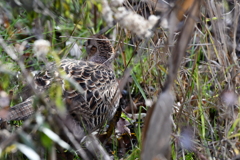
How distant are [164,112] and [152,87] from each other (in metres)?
2.06

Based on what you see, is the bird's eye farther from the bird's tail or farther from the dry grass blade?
the dry grass blade

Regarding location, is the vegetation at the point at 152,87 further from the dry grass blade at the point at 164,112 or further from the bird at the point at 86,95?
the bird at the point at 86,95

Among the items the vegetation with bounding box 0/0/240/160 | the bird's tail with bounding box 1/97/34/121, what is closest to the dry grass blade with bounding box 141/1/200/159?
the vegetation with bounding box 0/0/240/160

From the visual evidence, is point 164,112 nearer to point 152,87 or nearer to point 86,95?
point 86,95

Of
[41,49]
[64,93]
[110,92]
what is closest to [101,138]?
[110,92]

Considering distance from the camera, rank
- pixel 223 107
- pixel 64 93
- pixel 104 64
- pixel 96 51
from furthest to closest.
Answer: pixel 96 51 < pixel 104 64 < pixel 64 93 < pixel 223 107

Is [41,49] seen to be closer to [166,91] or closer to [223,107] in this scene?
[166,91]

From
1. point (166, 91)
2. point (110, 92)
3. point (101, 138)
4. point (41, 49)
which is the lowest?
point (101, 138)

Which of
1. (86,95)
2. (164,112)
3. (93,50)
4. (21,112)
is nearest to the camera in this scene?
(164,112)

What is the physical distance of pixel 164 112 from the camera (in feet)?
6.84

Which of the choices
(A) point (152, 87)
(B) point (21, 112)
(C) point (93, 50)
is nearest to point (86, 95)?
(B) point (21, 112)

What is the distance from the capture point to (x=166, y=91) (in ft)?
6.88

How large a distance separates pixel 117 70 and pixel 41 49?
2986mm

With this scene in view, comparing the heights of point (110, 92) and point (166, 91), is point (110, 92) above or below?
below
